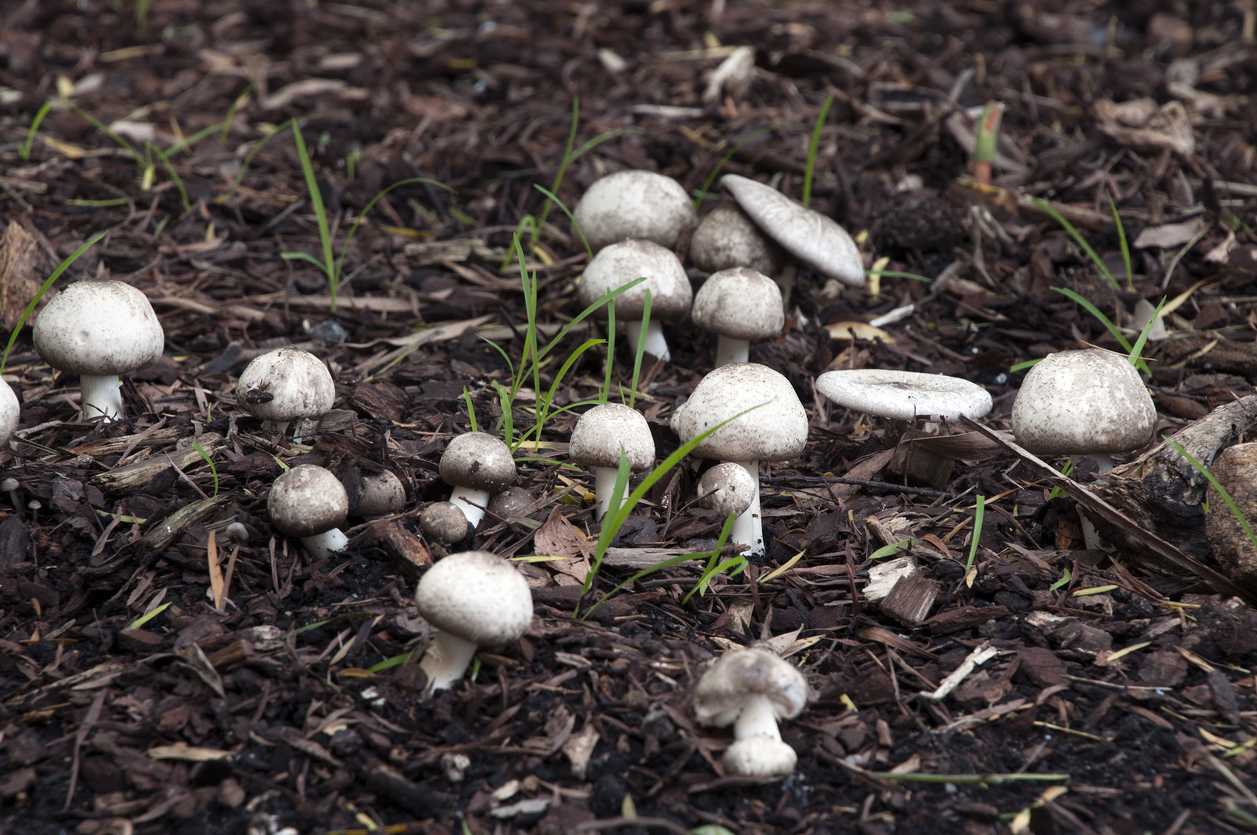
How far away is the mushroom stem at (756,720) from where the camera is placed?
3.10 meters

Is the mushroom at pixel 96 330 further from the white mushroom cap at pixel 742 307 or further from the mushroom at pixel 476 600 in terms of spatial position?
the white mushroom cap at pixel 742 307

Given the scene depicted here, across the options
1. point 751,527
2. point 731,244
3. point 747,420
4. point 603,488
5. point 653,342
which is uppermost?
point 747,420

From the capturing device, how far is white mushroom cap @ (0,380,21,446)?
372cm

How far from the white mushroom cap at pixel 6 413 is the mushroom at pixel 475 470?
62.4 inches

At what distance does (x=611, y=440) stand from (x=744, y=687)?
127 cm

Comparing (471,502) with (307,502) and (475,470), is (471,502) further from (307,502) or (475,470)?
(307,502)

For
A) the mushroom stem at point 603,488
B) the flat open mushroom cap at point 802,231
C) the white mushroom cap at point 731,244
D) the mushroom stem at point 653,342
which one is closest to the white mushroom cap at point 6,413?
the mushroom stem at point 603,488

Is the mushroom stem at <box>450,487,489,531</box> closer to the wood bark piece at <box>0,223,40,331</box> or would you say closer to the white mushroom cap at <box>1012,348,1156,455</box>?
the white mushroom cap at <box>1012,348,1156,455</box>

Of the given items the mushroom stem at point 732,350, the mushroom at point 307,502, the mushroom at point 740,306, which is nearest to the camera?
the mushroom at point 307,502

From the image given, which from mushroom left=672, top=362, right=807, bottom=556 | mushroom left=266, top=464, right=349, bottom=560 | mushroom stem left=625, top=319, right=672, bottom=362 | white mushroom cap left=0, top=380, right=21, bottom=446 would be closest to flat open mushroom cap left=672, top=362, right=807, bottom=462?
mushroom left=672, top=362, right=807, bottom=556

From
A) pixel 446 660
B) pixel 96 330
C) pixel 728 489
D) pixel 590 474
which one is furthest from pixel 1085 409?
pixel 96 330

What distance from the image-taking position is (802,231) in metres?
5.60

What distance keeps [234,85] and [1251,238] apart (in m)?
7.74

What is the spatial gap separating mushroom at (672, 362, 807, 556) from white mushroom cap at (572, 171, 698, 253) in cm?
195
